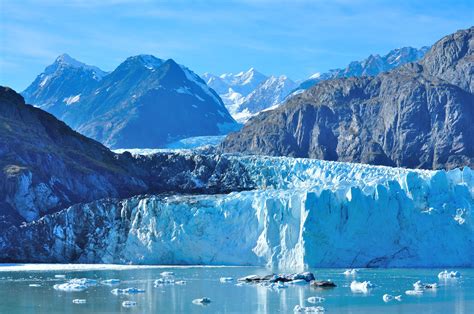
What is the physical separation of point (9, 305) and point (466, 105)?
113 m

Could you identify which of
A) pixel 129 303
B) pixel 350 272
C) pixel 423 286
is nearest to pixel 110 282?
pixel 129 303

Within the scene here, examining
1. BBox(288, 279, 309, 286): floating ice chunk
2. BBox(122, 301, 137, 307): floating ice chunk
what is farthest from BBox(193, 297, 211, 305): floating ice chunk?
BBox(288, 279, 309, 286): floating ice chunk

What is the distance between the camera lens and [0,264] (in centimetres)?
8075

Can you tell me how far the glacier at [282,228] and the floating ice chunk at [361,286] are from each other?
40.4 feet

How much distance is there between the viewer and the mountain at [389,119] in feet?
507

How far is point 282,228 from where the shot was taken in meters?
76.1

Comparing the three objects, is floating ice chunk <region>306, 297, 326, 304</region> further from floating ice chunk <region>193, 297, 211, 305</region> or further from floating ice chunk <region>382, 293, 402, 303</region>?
floating ice chunk <region>193, 297, 211, 305</region>

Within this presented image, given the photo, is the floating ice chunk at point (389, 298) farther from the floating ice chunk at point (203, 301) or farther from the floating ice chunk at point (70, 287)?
the floating ice chunk at point (70, 287)

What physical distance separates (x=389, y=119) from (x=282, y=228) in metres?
88.5

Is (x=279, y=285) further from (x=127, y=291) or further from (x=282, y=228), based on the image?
(x=282, y=228)

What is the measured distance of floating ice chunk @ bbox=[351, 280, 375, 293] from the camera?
6072 cm

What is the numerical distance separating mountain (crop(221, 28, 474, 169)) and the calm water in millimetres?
83017

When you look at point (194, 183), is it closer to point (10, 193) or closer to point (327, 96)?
point (10, 193)

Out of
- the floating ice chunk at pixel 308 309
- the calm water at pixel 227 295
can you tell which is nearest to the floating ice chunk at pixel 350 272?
the calm water at pixel 227 295
